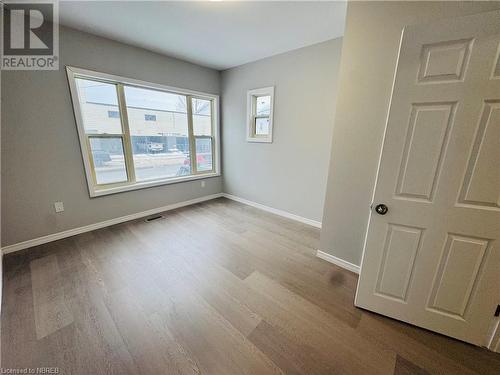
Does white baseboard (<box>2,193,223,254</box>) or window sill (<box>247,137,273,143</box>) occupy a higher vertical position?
window sill (<box>247,137,273,143</box>)

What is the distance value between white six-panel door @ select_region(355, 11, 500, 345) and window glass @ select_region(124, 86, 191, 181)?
11.3 ft

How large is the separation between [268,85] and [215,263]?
298cm

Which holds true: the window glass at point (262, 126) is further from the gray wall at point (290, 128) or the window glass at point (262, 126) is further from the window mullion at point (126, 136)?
the window mullion at point (126, 136)

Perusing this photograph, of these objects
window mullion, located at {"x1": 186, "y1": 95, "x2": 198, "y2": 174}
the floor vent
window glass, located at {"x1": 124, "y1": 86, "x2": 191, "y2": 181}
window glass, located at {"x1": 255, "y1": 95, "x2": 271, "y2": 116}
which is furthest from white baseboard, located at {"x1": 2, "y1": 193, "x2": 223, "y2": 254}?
window glass, located at {"x1": 255, "y1": 95, "x2": 271, "y2": 116}

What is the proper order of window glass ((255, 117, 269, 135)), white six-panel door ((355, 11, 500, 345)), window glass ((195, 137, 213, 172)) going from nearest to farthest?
1. white six-panel door ((355, 11, 500, 345))
2. window glass ((255, 117, 269, 135))
3. window glass ((195, 137, 213, 172))

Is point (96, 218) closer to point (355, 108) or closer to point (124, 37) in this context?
point (124, 37)

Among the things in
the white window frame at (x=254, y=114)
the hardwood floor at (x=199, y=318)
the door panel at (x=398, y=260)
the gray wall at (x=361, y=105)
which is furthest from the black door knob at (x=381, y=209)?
the white window frame at (x=254, y=114)

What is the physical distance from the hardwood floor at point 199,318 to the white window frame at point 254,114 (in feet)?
6.80

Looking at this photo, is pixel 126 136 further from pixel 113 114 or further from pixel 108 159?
pixel 108 159

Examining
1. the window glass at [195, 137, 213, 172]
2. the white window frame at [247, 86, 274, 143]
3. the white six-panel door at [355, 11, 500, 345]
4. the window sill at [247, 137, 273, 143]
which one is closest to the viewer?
the white six-panel door at [355, 11, 500, 345]

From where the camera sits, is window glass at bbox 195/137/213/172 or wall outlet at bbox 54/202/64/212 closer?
wall outlet at bbox 54/202/64/212

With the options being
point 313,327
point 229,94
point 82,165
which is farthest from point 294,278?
point 229,94

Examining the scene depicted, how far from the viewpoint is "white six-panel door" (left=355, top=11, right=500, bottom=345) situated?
1.14 metres

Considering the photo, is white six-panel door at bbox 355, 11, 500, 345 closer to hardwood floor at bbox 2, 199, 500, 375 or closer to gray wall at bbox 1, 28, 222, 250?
hardwood floor at bbox 2, 199, 500, 375
